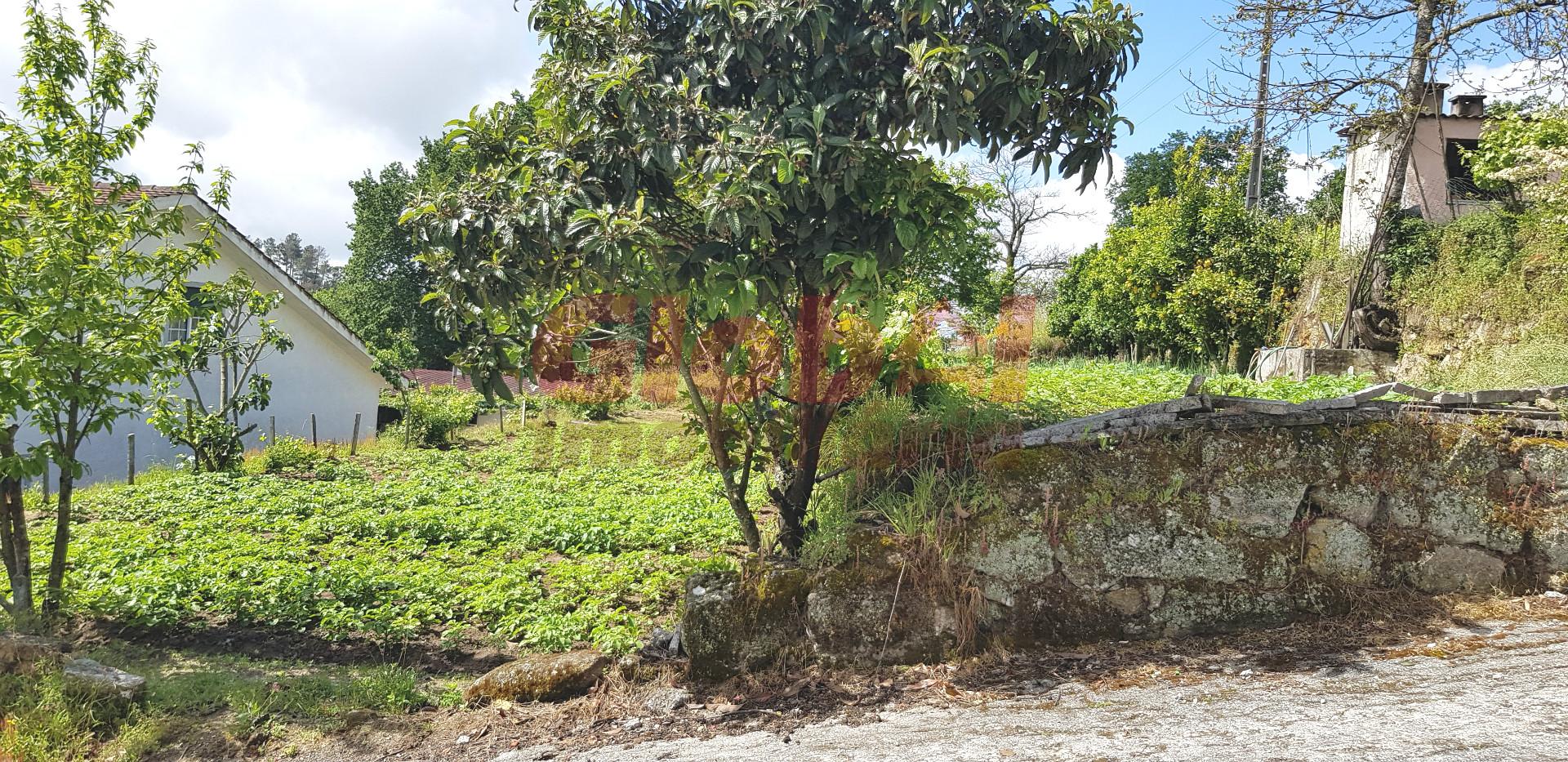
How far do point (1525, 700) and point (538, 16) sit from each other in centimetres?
583

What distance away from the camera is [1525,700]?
10.4 feet

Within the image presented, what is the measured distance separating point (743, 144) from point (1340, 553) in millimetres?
3982

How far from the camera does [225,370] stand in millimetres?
12828

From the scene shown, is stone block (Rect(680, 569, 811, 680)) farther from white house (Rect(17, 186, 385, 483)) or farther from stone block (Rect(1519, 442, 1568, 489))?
white house (Rect(17, 186, 385, 483))

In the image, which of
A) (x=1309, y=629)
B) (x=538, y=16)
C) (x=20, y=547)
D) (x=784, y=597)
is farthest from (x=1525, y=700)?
(x=20, y=547)

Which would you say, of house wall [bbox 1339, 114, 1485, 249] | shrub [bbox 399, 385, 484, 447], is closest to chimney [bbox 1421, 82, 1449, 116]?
house wall [bbox 1339, 114, 1485, 249]

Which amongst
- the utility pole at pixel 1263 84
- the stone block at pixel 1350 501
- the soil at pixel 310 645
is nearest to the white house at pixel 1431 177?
the utility pole at pixel 1263 84

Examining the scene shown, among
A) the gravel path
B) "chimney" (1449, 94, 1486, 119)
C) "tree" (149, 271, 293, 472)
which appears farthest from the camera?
"chimney" (1449, 94, 1486, 119)

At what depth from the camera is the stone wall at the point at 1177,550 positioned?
14.5 ft

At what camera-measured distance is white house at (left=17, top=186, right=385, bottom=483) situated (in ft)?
42.9

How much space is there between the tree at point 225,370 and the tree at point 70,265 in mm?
2009

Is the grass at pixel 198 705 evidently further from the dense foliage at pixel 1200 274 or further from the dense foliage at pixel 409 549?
the dense foliage at pixel 1200 274

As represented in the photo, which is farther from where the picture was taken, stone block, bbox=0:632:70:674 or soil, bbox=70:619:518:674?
soil, bbox=70:619:518:674

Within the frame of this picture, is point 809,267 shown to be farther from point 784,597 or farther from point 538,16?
point 538,16
